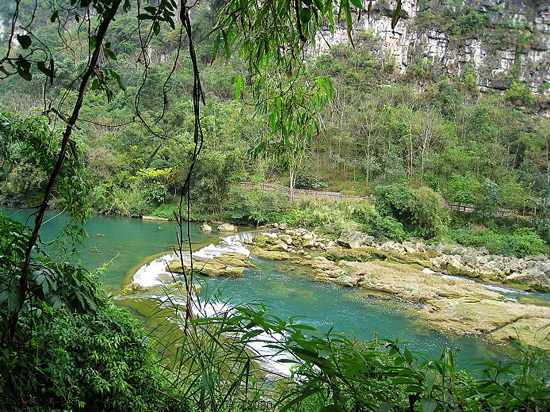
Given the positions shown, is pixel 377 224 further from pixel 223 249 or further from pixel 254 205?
pixel 223 249

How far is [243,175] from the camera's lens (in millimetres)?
16453

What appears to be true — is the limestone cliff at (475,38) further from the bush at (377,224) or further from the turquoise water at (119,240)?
the turquoise water at (119,240)

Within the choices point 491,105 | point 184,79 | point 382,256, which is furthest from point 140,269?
point 491,105

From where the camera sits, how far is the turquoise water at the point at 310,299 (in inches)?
241

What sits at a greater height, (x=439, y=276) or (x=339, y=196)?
(x=339, y=196)

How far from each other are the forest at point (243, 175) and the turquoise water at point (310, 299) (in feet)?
5.07

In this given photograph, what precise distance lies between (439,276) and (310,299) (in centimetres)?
416

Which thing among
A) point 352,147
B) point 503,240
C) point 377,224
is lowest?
point 503,240

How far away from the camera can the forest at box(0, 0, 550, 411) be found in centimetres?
78

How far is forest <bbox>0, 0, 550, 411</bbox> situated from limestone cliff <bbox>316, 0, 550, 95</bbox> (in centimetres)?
42

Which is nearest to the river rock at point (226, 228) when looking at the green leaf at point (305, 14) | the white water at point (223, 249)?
the white water at point (223, 249)

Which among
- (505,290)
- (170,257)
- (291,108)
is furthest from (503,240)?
(291,108)

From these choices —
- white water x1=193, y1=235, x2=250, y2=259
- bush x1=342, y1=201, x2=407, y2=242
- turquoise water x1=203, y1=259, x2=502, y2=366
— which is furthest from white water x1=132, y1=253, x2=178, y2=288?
bush x1=342, y1=201, x2=407, y2=242

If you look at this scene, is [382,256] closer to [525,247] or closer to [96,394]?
[525,247]
